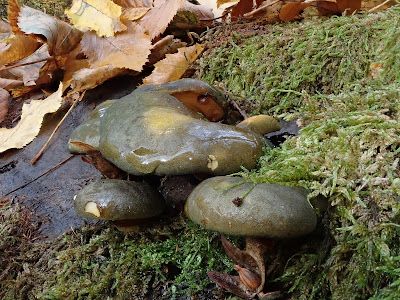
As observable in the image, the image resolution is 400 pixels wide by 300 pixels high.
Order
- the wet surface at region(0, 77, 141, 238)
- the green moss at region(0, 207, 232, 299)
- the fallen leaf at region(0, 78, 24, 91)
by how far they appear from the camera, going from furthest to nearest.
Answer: the fallen leaf at region(0, 78, 24, 91), the wet surface at region(0, 77, 141, 238), the green moss at region(0, 207, 232, 299)

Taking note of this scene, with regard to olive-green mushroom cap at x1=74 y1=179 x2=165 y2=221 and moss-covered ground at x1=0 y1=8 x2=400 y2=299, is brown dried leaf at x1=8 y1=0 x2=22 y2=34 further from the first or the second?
olive-green mushroom cap at x1=74 y1=179 x2=165 y2=221

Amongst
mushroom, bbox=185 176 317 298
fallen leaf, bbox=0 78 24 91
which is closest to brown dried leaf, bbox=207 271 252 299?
mushroom, bbox=185 176 317 298

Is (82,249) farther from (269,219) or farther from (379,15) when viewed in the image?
(379,15)

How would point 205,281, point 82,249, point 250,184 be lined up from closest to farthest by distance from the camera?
point 250,184 → point 205,281 → point 82,249

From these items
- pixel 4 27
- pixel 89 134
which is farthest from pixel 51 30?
pixel 4 27

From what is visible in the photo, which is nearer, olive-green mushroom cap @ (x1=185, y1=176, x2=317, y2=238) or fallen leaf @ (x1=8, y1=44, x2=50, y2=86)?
olive-green mushroom cap @ (x1=185, y1=176, x2=317, y2=238)

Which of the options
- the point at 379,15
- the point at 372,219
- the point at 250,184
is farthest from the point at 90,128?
the point at 379,15

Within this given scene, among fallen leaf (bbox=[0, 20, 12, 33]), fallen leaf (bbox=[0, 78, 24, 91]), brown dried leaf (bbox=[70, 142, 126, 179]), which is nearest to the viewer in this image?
brown dried leaf (bbox=[70, 142, 126, 179])
